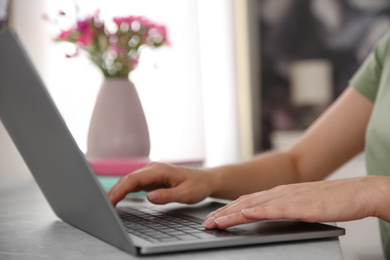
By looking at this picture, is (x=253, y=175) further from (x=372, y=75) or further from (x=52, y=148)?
(x=52, y=148)

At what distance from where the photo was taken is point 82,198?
619 millimetres

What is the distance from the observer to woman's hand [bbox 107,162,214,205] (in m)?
0.85

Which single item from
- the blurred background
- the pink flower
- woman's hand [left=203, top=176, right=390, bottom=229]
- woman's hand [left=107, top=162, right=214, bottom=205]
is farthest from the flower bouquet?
woman's hand [left=203, top=176, right=390, bottom=229]

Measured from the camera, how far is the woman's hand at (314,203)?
605mm

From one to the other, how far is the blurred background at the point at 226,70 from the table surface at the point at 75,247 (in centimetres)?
72

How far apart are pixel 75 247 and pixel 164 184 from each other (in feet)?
1.02

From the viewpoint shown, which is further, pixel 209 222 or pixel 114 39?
pixel 114 39

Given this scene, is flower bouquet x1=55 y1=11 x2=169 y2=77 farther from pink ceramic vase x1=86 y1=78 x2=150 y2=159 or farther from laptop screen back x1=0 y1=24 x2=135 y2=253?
laptop screen back x1=0 y1=24 x2=135 y2=253

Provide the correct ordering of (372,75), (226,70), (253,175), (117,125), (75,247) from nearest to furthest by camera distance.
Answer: (75,247) < (253,175) < (372,75) < (117,125) < (226,70)

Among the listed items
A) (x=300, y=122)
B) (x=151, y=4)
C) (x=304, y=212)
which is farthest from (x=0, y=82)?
(x=300, y=122)

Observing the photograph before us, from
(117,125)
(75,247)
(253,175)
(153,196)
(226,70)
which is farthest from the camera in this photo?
(226,70)

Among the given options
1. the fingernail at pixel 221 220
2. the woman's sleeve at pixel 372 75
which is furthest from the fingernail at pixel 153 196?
the woman's sleeve at pixel 372 75

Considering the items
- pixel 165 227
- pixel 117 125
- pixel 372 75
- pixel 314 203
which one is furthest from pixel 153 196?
pixel 117 125

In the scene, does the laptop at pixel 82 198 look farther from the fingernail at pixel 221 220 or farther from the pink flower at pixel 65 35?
the pink flower at pixel 65 35
